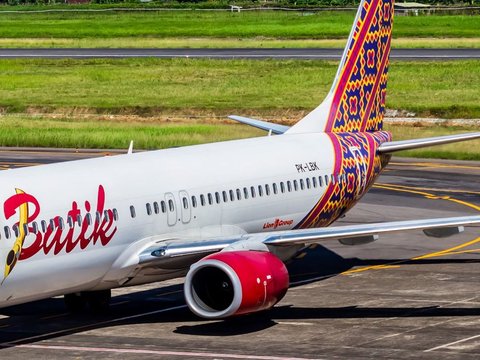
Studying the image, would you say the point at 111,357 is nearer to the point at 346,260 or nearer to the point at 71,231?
the point at 71,231

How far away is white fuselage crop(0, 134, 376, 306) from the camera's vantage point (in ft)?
104

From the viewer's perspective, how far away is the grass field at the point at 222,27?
14900 cm

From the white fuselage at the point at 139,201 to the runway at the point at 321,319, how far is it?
1.61 metres

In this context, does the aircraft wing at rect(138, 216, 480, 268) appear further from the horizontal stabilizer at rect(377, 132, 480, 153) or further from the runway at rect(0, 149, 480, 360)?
the horizontal stabilizer at rect(377, 132, 480, 153)

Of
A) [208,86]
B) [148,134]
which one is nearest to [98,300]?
[148,134]

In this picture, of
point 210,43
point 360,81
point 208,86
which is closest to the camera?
point 360,81

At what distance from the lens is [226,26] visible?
543ft

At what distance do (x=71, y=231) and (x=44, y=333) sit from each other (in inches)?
132

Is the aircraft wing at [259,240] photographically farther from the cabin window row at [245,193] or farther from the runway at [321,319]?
the runway at [321,319]

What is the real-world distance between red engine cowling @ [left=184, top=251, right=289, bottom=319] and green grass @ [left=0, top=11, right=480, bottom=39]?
113 metres

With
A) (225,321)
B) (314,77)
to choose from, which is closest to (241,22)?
(314,77)

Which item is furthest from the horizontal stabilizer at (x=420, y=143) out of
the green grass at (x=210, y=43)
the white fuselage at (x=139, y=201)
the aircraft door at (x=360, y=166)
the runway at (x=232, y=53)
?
the green grass at (x=210, y=43)

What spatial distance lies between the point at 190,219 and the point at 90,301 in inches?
149

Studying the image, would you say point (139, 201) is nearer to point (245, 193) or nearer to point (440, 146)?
point (245, 193)
